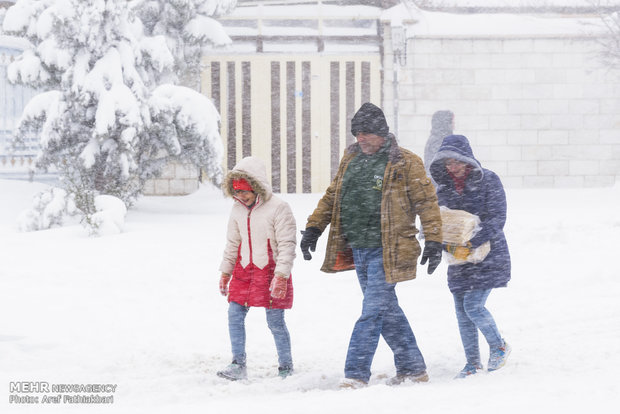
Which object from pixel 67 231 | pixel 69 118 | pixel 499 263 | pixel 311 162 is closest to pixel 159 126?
pixel 69 118

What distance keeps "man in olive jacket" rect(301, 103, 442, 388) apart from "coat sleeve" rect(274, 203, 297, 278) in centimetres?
16

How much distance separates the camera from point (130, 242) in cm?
930

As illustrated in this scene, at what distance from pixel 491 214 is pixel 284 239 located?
3.96 feet

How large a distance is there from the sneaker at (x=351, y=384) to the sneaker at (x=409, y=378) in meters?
0.22

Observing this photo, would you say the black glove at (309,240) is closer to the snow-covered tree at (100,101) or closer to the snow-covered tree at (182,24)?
the snow-covered tree at (100,101)

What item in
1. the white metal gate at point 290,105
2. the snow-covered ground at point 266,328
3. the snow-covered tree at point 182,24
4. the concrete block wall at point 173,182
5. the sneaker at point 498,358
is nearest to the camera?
the snow-covered ground at point 266,328

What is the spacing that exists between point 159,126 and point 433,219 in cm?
715

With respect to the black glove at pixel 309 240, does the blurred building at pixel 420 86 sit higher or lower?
higher

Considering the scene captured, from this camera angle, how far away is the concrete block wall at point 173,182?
535 inches

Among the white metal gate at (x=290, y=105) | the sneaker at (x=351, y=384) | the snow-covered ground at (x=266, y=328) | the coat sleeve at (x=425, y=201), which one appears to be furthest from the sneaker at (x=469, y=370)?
the white metal gate at (x=290, y=105)

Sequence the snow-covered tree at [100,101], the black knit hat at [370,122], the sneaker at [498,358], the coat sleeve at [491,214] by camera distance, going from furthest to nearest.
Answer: the snow-covered tree at [100,101]
the sneaker at [498,358]
the coat sleeve at [491,214]
the black knit hat at [370,122]

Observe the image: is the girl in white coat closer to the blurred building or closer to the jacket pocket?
the jacket pocket

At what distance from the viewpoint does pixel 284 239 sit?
4.75 meters

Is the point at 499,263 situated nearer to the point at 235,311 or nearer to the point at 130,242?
the point at 235,311
